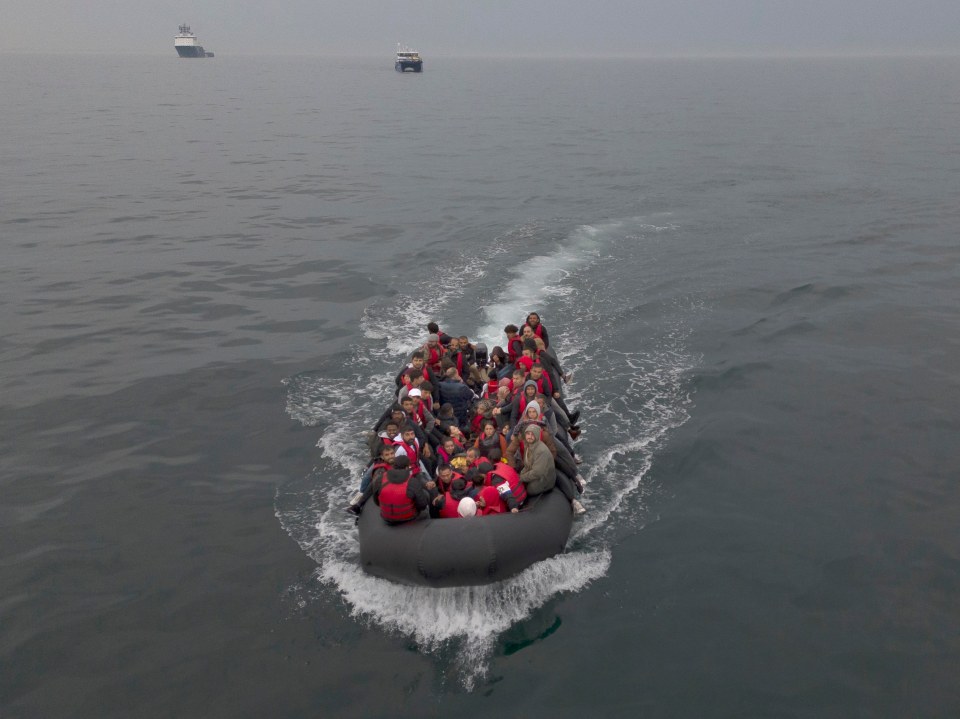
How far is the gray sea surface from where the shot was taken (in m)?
10.2

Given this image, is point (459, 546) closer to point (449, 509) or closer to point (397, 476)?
point (449, 509)

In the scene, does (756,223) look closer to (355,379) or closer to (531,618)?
(355,379)

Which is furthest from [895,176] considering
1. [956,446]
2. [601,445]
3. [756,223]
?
[601,445]

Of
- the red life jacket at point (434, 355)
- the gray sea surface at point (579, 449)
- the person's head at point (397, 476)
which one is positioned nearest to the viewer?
the gray sea surface at point (579, 449)

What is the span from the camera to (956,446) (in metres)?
15.1

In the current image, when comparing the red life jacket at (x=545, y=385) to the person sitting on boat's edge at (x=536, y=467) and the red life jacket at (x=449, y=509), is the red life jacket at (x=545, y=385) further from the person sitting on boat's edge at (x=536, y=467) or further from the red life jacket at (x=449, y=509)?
the red life jacket at (x=449, y=509)

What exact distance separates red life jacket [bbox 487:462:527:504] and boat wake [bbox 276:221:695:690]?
114 cm

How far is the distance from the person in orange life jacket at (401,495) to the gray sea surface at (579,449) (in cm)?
130

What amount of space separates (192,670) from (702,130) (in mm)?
64554

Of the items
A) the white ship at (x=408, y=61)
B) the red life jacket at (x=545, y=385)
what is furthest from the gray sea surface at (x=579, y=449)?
the white ship at (x=408, y=61)

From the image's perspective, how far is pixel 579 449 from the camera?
1519 cm

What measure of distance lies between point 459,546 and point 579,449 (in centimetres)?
518

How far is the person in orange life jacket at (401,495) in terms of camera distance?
35.7 ft

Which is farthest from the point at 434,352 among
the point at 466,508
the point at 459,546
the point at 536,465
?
the point at 459,546
